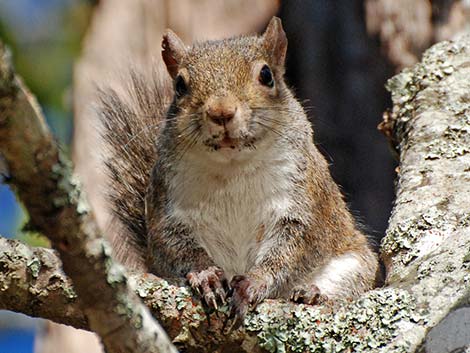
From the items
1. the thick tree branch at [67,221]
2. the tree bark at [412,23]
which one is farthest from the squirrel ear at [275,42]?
Answer: the thick tree branch at [67,221]

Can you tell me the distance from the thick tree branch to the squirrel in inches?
51.1

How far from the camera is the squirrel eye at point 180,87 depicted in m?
3.44

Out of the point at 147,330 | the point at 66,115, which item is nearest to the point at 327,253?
the point at 147,330

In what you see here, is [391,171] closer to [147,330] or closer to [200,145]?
[200,145]

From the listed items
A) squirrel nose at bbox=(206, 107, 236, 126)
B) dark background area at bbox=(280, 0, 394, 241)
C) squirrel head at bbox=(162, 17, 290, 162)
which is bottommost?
squirrel nose at bbox=(206, 107, 236, 126)

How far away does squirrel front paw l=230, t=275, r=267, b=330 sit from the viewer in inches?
110

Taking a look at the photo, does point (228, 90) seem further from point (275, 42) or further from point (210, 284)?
point (210, 284)

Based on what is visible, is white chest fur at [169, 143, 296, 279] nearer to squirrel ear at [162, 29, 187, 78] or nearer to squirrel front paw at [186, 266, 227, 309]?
squirrel front paw at [186, 266, 227, 309]

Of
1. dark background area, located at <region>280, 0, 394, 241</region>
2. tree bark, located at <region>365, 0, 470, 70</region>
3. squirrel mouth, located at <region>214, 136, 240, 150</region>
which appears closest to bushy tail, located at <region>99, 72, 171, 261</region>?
squirrel mouth, located at <region>214, 136, 240, 150</region>

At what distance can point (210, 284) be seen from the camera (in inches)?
116

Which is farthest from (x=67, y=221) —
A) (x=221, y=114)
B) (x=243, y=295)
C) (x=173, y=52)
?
(x=173, y=52)

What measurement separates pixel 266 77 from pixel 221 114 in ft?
1.53

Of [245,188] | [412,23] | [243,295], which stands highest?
[412,23]

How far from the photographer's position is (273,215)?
3451mm
